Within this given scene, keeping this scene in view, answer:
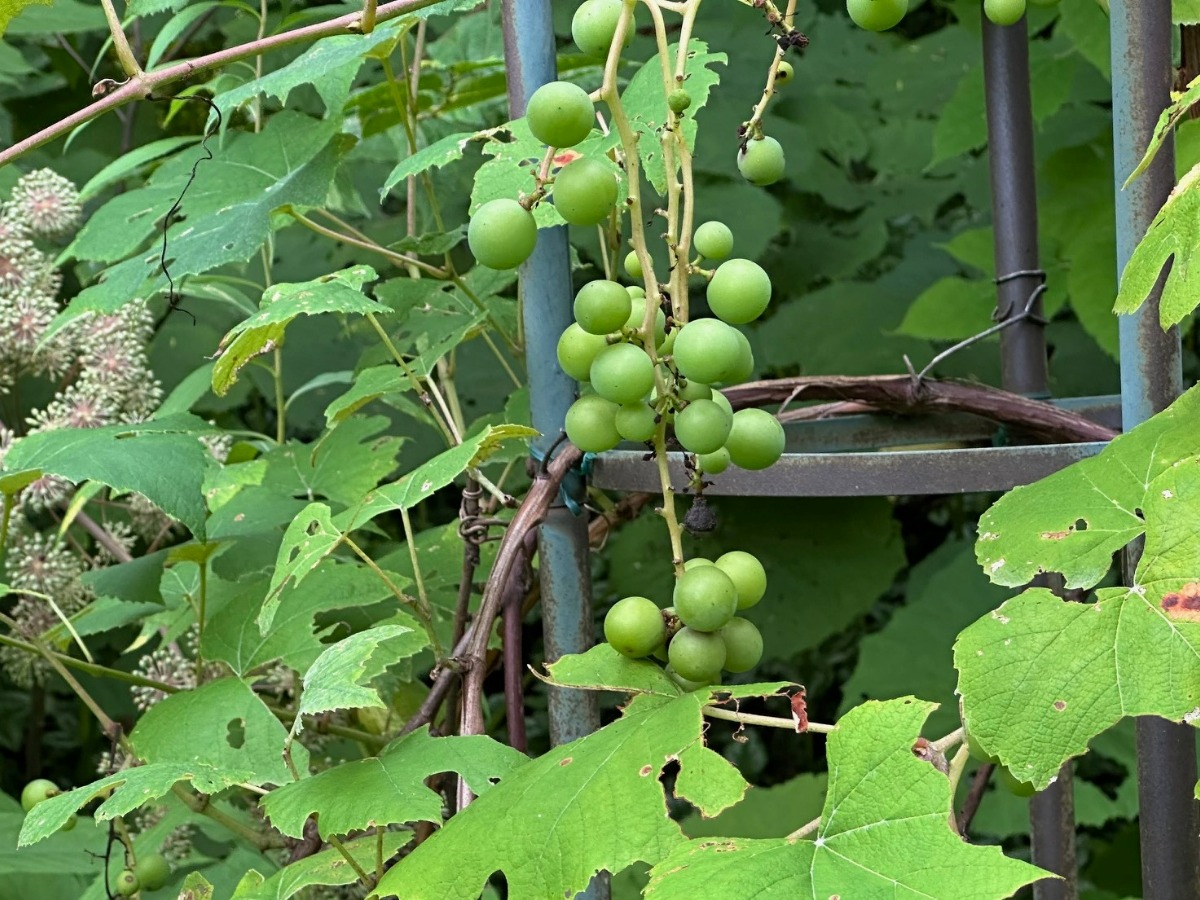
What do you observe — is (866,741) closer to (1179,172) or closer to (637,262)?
(637,262)

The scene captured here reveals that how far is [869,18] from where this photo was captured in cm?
63

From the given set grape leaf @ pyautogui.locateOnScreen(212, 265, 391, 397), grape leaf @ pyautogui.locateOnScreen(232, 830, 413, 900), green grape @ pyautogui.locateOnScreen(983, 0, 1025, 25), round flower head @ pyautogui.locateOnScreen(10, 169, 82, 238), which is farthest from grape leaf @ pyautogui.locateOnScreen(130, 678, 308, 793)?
round flower head @ pyautogui.locateOnScreen(10, 169, 82, 238)

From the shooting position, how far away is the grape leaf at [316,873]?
662 mm

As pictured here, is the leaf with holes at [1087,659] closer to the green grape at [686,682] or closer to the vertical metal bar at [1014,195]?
the green grape at [686,682]

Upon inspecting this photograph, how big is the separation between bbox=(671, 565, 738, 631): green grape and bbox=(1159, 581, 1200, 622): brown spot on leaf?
18 cm

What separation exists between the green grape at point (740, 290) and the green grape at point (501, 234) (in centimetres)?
9

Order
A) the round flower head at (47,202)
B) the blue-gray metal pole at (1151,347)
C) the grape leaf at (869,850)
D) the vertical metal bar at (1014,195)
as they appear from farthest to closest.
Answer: the round flower head at (47,202) → the vertical metal bar at (1014,195) → the blue-gray metal pole at (1151,347) → the grape leaf at (869,850)

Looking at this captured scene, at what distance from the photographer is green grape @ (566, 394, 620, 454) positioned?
0.60 metres

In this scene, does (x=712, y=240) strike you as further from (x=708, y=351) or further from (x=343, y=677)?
(x=343, y=677)

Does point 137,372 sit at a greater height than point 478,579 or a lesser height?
greater

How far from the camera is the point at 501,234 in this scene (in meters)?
0.58

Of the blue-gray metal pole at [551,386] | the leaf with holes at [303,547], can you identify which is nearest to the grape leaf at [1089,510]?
the blue-gray metal pole at [551,386]

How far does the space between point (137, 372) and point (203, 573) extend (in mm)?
410

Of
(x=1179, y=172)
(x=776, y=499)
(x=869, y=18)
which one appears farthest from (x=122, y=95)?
(x=776, y=499)
